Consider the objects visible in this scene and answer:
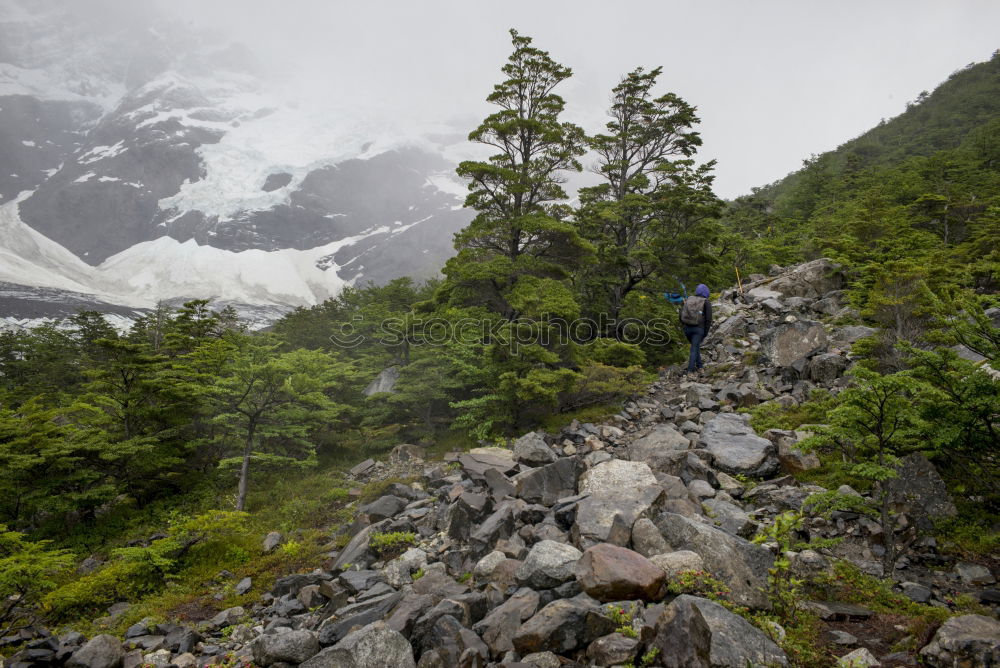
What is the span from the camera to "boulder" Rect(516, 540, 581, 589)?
4.68 meters

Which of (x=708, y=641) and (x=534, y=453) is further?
(x=534, y=453)

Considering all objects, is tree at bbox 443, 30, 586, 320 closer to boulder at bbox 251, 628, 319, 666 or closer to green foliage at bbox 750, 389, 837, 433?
green foliage at bbox 750, 389, 837, 433

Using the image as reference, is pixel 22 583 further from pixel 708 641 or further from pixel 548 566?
pixel 708 641

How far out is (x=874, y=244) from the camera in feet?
53.0

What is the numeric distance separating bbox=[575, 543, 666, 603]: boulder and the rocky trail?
0.6 inches

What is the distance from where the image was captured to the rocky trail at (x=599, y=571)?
11.9 feet

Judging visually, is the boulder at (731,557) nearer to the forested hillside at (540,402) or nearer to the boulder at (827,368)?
the forested hillside at (540,402)

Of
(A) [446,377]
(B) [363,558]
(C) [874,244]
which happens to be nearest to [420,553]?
(B) [363,558]

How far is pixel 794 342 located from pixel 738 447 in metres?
A: 5.05

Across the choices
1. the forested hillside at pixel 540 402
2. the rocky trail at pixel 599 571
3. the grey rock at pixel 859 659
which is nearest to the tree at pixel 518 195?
the forested hillside at pixel 540 402

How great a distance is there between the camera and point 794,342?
10875mm

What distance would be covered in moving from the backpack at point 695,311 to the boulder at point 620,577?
30.0 feet

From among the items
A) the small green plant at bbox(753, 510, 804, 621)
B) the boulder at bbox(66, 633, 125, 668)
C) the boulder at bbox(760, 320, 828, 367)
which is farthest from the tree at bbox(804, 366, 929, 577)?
the boulder at bbox(66, 633, 125, 668)

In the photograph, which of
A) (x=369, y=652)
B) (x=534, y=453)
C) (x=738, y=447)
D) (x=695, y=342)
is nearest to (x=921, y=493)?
(x=738, y=447)
